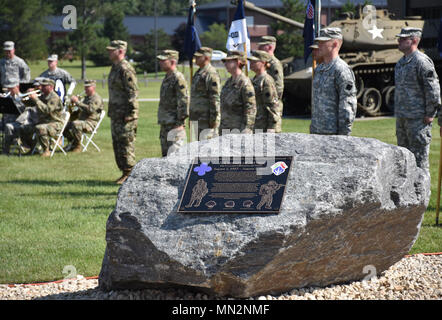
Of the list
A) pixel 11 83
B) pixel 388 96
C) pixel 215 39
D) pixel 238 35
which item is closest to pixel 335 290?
pixel 238 35

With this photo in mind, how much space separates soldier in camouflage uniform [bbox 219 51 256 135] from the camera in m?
8.10

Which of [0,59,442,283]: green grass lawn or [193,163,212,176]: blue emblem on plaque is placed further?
[0,59,442,283]: green grass lawn

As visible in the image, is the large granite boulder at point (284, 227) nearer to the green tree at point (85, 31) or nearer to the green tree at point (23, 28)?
the green tree at point (23, 28)

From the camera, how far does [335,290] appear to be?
16.1 feet

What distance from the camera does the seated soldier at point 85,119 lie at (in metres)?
13.9

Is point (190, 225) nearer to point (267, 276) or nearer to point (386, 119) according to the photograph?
point (267, 276)

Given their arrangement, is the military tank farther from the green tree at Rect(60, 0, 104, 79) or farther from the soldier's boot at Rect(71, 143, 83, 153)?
the green tree at Rect(60, 0, 104, 79)

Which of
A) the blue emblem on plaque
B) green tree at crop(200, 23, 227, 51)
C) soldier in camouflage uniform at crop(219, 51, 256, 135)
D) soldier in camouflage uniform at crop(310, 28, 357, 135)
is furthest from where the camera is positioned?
green tree at crop(200, 23, 227, 51)

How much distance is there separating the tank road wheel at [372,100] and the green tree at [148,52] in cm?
3191

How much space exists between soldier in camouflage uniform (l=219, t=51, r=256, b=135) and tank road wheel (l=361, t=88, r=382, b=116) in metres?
11.8

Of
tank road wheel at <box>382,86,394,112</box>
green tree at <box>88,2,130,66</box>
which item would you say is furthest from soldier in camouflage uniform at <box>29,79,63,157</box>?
green tree at <box>88,2,130,66</box>

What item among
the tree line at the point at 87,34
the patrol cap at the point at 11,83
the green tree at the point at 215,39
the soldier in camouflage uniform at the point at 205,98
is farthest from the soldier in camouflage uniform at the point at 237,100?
the green tree at the point at 215,39

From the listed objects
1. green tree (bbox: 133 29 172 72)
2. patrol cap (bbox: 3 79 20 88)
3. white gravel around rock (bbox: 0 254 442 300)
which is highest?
white gravel around rock (bbox: 0 254 442 300)
